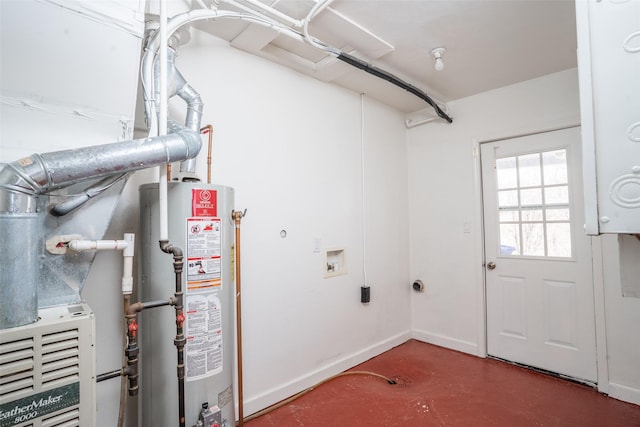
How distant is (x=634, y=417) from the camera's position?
2059 millimetres

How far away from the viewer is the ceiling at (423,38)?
1.82 metres

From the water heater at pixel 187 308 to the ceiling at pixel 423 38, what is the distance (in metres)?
1.12

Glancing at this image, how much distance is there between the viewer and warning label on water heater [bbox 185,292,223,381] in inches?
56.4

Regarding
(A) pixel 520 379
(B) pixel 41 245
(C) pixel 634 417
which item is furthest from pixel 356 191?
(C) pixel 634 417

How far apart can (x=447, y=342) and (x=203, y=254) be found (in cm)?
286

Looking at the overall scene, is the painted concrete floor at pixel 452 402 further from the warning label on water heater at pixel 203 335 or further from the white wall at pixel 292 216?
the warning label on water heater at pixel 203 335

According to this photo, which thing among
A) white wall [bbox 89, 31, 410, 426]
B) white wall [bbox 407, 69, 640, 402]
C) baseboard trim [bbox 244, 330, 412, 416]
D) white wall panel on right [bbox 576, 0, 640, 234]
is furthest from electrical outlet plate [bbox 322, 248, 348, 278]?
white wall panel on right [bbox 576, 0, 640, 234]

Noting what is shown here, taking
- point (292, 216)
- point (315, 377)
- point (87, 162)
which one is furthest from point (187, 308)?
point (315, 377)

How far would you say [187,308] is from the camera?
143 centimetres

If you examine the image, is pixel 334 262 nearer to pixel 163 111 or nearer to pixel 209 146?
pixel 209 146

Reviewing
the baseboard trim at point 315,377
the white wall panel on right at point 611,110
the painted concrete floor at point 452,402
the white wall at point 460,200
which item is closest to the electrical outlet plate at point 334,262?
the baseboard trim at point 315,377

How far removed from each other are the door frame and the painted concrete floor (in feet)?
0.76

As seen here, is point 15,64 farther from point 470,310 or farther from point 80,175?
point 470,310

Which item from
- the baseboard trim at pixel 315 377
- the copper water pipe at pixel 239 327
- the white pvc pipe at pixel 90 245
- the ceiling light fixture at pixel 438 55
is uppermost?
the ceiling light fixture at pixel 438 55
